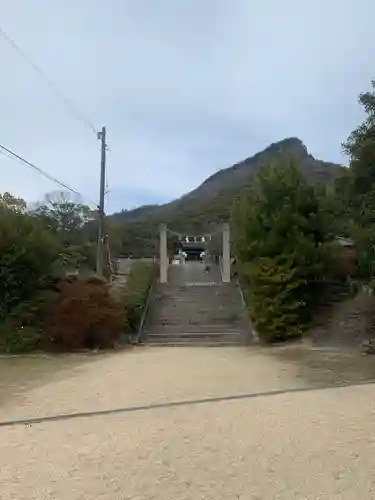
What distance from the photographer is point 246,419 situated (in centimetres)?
613

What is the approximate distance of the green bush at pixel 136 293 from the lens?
53.4 ft

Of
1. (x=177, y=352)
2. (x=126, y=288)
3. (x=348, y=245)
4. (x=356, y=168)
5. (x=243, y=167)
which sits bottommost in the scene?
(x=177, y=352)

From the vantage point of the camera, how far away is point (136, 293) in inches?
700

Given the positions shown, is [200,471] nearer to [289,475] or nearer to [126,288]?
[289,475]

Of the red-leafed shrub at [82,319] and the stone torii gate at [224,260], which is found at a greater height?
the stone torii gate at [224,260]

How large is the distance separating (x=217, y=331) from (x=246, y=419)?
10200mm

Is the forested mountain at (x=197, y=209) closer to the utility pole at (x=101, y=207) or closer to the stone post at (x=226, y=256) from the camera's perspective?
the stone post at (x=226, y=256)

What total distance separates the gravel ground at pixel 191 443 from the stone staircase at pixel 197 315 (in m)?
6.68

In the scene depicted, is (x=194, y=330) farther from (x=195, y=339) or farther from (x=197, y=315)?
(x=197, y=315)

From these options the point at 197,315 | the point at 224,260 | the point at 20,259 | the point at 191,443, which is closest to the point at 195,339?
the point at 197,315

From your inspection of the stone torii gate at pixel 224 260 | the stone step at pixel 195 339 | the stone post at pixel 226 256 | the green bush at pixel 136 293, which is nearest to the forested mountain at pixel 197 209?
the stone post at pixel 226 256

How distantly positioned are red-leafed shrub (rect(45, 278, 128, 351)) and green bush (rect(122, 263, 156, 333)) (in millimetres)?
1579

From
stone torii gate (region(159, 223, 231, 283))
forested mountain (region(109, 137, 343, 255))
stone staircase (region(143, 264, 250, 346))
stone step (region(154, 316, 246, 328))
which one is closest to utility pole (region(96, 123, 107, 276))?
stone staircase (region(143, 264, 250, 346))

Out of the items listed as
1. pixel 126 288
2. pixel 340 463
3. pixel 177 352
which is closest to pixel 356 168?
pixel 177 352
